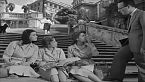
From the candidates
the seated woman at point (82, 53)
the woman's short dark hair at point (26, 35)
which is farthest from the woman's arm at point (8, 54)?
the seated woman at point (82, 53)

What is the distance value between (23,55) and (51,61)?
0.73 meters

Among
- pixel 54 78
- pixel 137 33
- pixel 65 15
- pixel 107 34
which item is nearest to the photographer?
pixel 137 33

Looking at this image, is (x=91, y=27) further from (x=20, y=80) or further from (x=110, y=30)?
(x=20, y=80)

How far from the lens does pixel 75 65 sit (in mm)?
4758

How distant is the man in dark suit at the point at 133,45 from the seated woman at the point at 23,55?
1881mm

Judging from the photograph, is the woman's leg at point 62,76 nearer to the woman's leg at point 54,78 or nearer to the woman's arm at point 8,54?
the woman's leg at point 54,78

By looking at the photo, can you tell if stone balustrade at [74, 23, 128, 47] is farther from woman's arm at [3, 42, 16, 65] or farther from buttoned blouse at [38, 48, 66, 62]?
woman's arm at [3, 42, 16, 65]

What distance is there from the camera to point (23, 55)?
16.5 ft

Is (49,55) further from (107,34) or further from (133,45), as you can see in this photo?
(107,34)

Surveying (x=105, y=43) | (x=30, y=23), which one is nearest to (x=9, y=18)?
(x=30, y=23)

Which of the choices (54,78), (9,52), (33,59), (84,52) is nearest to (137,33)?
(84,52)

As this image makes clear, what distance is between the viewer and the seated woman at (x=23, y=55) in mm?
4738

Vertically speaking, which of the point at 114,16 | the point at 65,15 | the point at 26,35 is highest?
the point at 65,15

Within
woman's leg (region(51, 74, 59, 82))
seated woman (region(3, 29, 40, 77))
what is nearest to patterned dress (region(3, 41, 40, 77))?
seated woman (region(3, 29, 40, 77))
